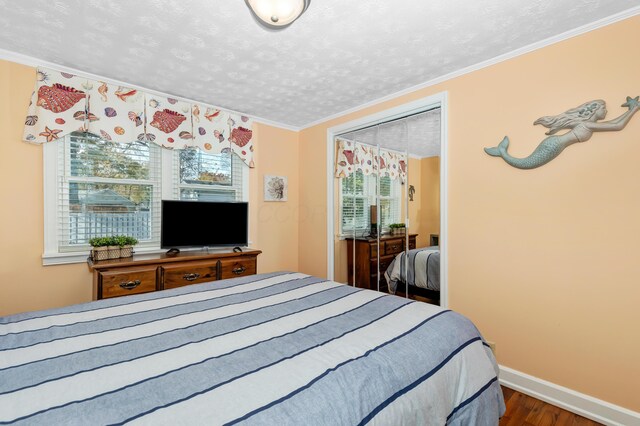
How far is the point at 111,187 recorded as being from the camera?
2760mm

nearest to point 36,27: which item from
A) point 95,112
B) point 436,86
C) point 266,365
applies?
point 95,112

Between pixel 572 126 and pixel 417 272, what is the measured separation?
1622mm

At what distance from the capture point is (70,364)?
38.0 inches

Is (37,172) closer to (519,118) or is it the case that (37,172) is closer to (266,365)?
(266,365)

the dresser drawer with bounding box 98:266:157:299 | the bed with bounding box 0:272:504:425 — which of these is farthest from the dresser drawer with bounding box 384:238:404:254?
the dresser drawer with bounding box 98:266:157:299

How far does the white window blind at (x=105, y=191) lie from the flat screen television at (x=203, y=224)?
291 mm

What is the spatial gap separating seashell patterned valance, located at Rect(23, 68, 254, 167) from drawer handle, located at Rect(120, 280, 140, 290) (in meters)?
1.30

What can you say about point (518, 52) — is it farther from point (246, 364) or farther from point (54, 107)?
point (54, 107)

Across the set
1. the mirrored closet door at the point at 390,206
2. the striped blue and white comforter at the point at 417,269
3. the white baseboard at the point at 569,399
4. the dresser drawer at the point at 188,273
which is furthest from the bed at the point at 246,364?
the mirrored closet door at the point at 390,206

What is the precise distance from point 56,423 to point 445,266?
254 centimetres

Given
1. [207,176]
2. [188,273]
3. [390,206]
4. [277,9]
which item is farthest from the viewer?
[207,176]

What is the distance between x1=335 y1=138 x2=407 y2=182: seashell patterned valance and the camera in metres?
2.99

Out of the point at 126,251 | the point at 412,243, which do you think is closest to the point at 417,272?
the point at 412,243

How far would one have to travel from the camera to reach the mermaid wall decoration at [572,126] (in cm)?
176
